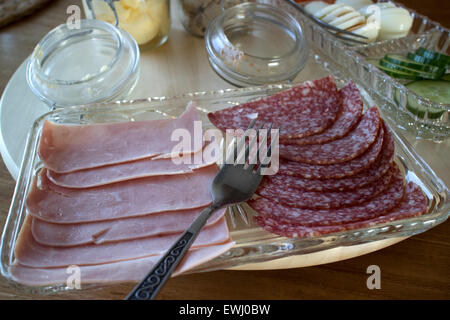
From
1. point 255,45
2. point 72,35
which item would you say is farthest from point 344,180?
point 72,35

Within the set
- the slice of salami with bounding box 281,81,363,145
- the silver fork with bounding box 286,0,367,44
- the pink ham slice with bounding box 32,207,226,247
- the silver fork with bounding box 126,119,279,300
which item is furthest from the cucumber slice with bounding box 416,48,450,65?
the pink ham slice with bounding box 32,207,226,247

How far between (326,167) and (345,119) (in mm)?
244

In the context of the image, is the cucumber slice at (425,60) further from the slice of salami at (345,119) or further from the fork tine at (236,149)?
the fork tine at (236,149)

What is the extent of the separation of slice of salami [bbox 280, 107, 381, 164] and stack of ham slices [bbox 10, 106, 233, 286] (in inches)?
9.4

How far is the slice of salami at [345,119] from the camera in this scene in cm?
123

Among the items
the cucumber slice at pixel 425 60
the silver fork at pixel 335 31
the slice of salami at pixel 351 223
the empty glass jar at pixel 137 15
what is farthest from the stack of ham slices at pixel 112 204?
the cucumber slice at pixel 425 60

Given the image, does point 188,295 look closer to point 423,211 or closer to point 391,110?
point 423,211

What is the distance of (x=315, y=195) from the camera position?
1.09 meters

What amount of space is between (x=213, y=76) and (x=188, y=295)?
86cm

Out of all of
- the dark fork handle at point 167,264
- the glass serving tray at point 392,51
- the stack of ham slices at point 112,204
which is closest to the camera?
the dark fork handle at point 167,264

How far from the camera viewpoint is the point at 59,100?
4.48 feet

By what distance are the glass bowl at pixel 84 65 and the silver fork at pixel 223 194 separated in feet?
1.57

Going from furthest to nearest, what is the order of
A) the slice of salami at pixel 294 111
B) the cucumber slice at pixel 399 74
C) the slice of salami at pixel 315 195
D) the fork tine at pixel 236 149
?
the cucumber slice at pixel 399 74 < the slice of salami at pixel 294 111 < the fork tine at pixel 236 149 < the slice of salami at pixel 315 195

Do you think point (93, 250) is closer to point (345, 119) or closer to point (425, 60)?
point (345, 119)
